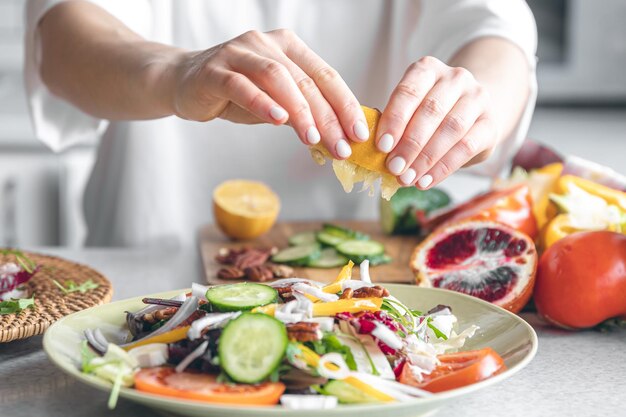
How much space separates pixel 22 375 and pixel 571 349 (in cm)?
75

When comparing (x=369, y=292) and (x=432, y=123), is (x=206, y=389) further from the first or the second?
(x=432, y=123)

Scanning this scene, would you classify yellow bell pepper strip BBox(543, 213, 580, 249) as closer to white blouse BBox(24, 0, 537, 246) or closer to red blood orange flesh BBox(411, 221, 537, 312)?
red blood orange flesh BBox(411, 221, 537, 312)

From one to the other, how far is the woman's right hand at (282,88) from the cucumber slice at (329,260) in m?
0.49

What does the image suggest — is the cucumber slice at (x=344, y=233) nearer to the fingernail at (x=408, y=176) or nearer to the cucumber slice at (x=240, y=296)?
the fingernail at (x=408, y=176)

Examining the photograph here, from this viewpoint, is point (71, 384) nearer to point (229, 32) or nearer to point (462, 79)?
point (462, 79)

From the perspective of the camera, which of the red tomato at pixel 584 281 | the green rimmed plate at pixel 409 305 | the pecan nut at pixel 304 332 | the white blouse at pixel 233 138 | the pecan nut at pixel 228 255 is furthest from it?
the white blouse at pixel 233 138

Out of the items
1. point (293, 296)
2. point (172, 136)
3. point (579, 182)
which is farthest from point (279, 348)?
point (172, 136)

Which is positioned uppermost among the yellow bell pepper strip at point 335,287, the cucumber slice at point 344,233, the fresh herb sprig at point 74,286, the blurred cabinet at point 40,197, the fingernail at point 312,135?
the fingernail at point 312,135

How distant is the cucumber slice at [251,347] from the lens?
0.86m

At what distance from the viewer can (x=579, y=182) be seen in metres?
1.55

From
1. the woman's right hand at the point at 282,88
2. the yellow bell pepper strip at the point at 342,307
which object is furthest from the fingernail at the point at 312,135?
the yellow bell pepper strip at the point at 342,307

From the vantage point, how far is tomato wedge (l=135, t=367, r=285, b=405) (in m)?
0.82

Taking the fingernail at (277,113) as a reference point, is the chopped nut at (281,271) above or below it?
below

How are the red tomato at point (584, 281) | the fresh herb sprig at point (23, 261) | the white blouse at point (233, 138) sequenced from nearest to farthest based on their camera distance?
1. the red tomato at point (584, 281)
2. the fresh herb sprig at point (23, 261)
3. the white blouse at point (233, 138)
